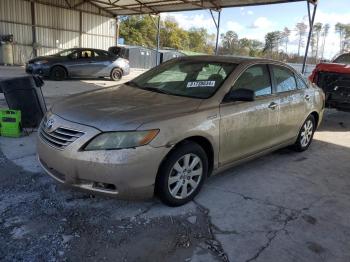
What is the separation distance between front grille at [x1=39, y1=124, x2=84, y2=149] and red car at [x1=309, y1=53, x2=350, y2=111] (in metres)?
6.92

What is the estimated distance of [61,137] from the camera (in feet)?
Result: 10.5

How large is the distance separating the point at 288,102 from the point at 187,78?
157cm

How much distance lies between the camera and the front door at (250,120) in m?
3.86

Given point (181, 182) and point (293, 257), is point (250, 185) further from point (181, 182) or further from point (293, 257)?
point (293, 257)

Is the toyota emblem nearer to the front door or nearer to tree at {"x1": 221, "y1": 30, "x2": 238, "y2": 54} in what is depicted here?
the front door

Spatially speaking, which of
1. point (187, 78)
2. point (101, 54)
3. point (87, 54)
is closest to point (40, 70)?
point (87, 54)

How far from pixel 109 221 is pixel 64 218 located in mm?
416

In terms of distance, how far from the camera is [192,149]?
11.4 ft

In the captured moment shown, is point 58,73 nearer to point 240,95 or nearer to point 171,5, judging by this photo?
point 171,5

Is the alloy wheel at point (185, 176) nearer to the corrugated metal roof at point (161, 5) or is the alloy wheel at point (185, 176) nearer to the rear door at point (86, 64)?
the rear door at point (86, 64)

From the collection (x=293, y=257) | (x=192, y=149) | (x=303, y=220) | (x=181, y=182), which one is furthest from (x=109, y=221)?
(x=303, y=220)

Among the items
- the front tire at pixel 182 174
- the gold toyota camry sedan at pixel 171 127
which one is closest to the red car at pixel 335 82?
the gold toyota camry sedan at pixel 171 127

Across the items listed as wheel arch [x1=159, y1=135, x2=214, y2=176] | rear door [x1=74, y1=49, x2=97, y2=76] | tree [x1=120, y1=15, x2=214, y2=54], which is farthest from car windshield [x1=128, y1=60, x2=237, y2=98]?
tree [x1=120, y1=15, x2=214, y2=54]

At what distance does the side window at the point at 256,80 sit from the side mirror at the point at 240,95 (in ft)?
0.50
